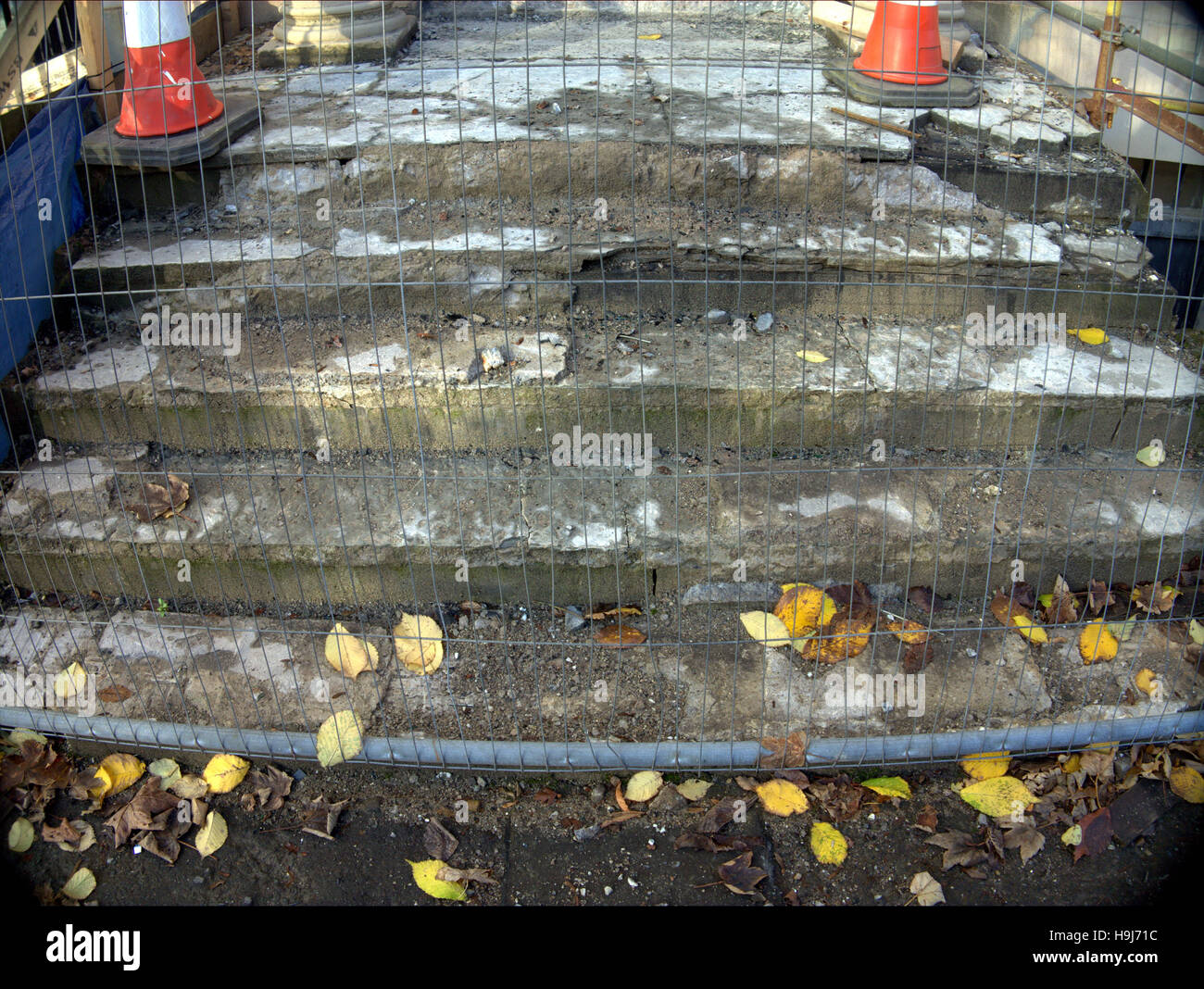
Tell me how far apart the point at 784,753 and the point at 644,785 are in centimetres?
43

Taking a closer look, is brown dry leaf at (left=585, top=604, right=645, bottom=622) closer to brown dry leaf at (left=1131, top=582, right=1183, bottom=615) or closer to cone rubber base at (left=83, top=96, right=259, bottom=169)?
brown dry leaf at (left=1131, top=582, right=1183, bottom=615)

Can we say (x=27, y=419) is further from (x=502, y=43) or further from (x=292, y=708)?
(x=502, y=43)

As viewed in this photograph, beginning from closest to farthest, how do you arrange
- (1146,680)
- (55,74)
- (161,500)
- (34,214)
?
(1146,680) → (161,500) → (34,214) → (55,74)

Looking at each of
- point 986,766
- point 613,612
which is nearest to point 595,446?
point 613,612

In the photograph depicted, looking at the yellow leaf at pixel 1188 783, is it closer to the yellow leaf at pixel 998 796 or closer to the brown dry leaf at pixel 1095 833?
the brown dry leaf at pixel 1095 833

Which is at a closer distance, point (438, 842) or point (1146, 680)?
point (438, 842)

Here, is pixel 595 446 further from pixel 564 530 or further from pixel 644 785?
pixel 644 785

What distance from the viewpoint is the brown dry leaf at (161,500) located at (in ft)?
10.3

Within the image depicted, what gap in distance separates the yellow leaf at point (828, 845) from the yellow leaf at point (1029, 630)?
929mm

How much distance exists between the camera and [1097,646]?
292 cm

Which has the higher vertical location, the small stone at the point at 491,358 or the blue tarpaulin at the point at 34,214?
the blue tarpaulin at the point at 34,214

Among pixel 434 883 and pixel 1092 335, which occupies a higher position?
pixel 1092 335

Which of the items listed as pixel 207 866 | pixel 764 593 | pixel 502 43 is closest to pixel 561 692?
pixel 764 593

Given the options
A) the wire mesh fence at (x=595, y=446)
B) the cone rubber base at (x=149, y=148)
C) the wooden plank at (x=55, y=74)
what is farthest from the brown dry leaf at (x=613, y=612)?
the wooden plank at (x=55, y=74)
